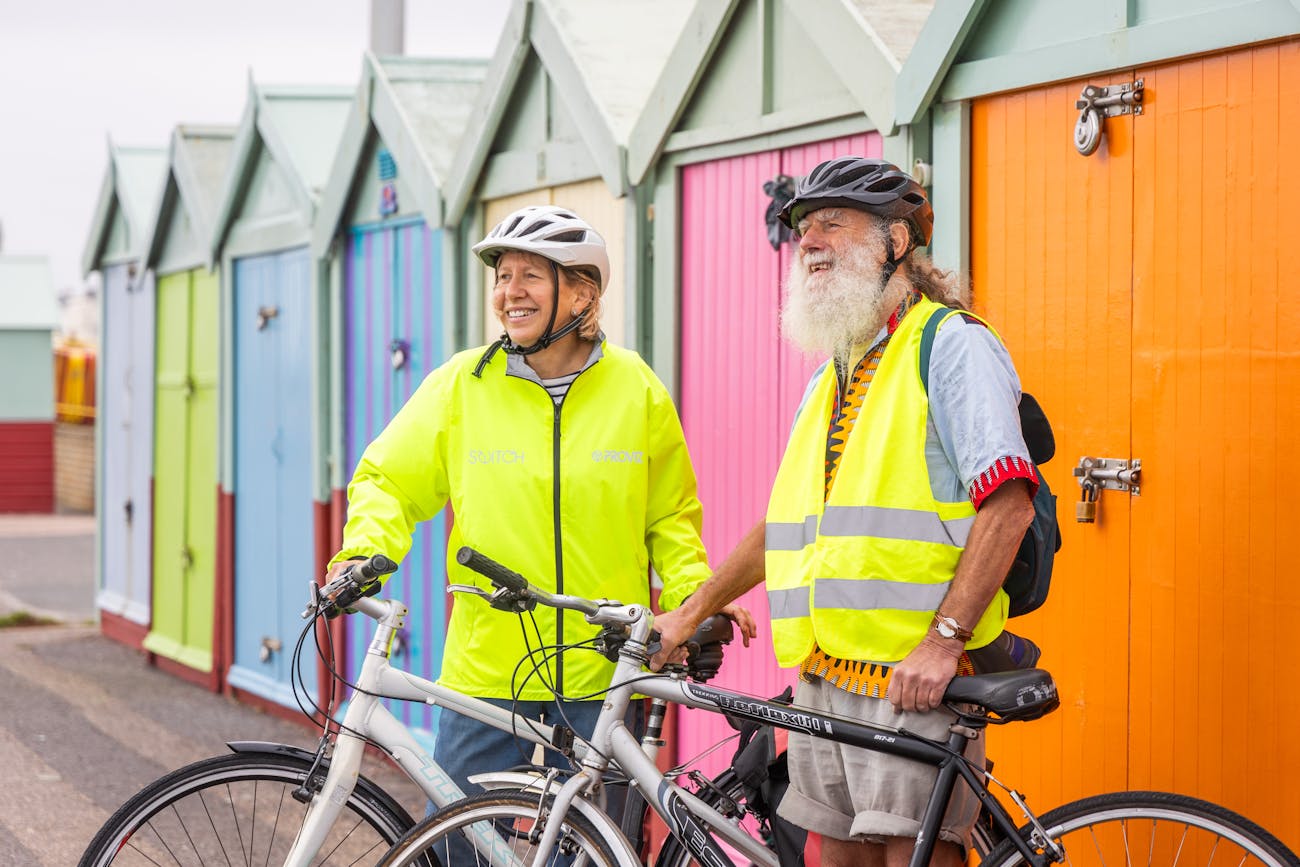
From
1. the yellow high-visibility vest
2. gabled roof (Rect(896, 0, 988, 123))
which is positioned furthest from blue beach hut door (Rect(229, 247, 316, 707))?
the yellow high-visibility vest

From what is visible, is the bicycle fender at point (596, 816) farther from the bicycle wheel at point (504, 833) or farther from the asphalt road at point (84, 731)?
the asphalt road at point (84, 731)

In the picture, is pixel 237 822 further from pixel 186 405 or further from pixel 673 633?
pixel 186 405

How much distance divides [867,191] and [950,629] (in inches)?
33.1

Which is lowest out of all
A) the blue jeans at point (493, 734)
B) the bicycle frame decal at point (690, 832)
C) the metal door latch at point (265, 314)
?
the bicycle frame decal at point (690, 832)

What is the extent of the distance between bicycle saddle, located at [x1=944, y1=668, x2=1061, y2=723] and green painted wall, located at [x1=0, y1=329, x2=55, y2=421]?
22624mm

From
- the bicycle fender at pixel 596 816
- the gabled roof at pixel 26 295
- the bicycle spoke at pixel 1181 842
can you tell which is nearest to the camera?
the bicycle spoke at pixel 1181 842

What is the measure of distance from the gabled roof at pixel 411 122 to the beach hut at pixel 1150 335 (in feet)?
10.9

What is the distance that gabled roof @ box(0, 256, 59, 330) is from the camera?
2422cm

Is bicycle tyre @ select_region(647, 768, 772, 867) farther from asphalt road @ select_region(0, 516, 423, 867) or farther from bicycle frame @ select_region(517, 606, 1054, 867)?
asphalt road @ select_region(0, 516, 423, 867)

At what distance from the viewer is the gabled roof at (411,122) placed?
7.43 meters

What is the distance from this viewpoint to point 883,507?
10.1 ft

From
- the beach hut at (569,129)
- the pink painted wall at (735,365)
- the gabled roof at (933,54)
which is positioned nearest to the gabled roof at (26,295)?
the beach hut at (569,129)

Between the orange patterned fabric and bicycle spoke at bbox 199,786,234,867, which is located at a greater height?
the orange patterned fabric

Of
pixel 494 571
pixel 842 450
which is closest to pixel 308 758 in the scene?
pixel 494 571
